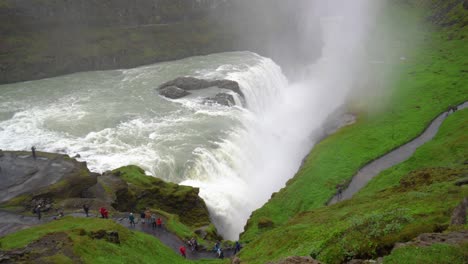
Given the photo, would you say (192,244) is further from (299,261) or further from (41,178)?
(299,261)

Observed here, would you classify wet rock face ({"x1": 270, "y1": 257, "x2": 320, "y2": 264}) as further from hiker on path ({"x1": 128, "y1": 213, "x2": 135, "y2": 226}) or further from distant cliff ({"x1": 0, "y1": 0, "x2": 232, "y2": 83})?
distant cliff ({"x1": 0, "y1": 0, "x2": 232, "y2": 83})

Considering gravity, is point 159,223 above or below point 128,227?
above

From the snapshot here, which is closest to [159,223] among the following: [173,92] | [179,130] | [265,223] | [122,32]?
[265,223]

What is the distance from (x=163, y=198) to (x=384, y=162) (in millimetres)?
23135

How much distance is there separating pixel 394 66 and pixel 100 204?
234ft

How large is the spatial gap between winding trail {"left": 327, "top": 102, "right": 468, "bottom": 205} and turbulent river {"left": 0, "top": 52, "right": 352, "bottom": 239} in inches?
370

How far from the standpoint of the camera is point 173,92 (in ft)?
196

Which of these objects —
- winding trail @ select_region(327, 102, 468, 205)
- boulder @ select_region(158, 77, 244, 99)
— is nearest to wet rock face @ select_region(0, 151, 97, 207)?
winding trail @ select_region(327, 102, 468, 205)

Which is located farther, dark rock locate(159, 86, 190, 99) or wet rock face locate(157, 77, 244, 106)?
dark rock locate(159, 86, 190, 99)

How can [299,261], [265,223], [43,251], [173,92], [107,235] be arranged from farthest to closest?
[173,92] → [265,223] → [107,235] → [43,251] → [299,261]

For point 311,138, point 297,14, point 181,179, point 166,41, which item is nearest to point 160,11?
point 166,41

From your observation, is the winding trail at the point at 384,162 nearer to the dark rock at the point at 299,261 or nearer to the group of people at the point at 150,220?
the group of people at the point at 150,220

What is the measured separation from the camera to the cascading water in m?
38.4

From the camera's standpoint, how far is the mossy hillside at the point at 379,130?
34438 millimetres
